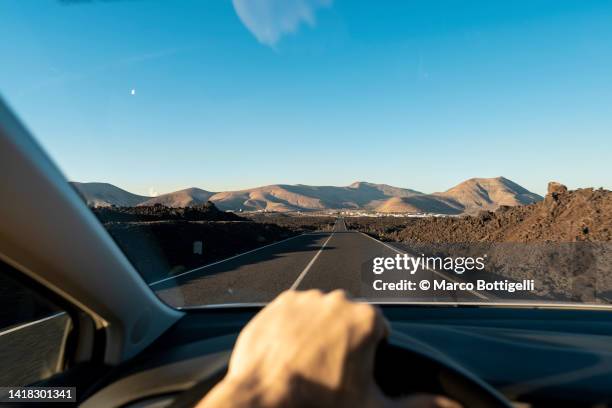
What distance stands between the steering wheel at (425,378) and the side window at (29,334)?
4.88 feet

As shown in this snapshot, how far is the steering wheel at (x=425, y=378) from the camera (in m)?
1.34

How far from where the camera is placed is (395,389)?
1315 millimetres

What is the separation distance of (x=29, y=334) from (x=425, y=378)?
8.69 ft

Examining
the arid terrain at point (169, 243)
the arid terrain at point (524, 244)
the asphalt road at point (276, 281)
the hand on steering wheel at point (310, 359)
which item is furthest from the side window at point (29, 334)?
the arid terrain at point (169, 243)

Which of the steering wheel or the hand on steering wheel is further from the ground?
the hand on steering wheel

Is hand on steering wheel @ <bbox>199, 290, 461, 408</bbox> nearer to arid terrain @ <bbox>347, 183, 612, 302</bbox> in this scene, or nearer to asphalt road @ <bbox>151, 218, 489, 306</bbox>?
asphalt road @ <bbox>151, 218, 489, 306</bbox>

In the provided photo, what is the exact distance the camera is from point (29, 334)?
2.89m

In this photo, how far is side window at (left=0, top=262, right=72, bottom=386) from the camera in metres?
2.45

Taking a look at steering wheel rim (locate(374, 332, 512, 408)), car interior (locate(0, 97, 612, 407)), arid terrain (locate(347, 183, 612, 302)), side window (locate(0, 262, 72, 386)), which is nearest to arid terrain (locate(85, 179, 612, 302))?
arid terrain (locate(347, 183, 612, 302))

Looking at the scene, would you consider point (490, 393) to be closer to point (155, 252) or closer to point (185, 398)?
point (185, 398)

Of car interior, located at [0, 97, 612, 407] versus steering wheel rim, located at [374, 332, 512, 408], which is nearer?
steering wheel rim, located at [374, 332, 512, 408]

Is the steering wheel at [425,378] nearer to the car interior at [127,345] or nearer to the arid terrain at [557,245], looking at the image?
the car interior at [127,345]

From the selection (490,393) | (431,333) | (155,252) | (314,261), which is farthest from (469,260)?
(490,393)

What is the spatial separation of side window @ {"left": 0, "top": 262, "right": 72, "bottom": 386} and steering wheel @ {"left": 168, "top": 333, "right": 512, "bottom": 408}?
4.88 ft
